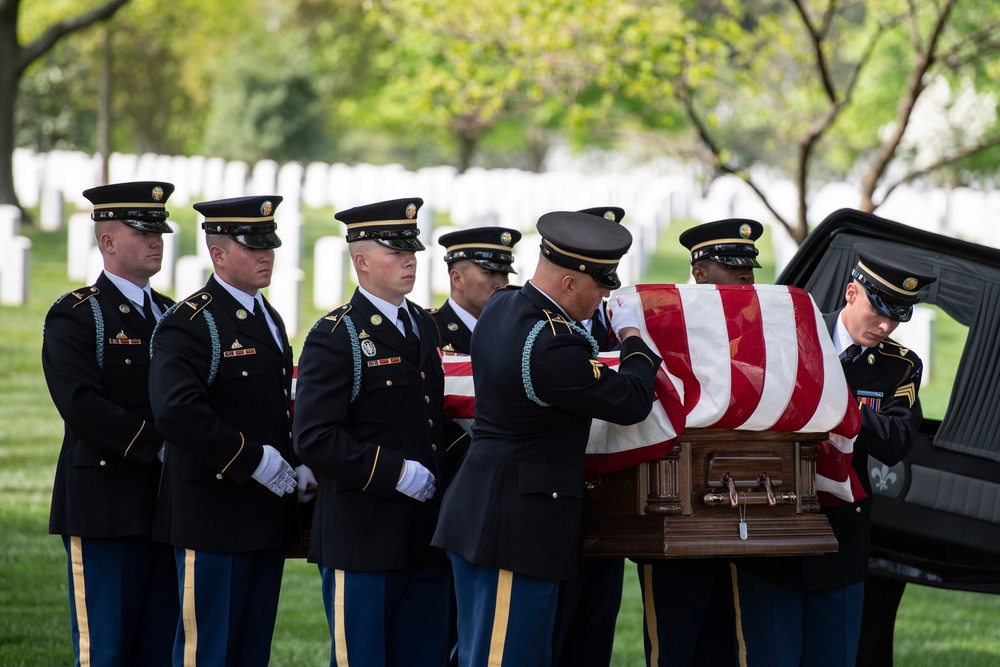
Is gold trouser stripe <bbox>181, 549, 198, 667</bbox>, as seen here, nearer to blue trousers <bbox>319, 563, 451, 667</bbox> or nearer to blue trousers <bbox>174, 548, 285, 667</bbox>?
blue trousers <bbox>174, 548, 285, 667</bbox>

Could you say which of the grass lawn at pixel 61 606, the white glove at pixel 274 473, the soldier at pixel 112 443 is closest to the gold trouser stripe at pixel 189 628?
the soldier at pixel 112 443

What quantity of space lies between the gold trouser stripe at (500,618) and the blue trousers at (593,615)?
0.79m

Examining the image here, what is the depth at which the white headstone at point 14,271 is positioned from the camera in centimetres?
1405

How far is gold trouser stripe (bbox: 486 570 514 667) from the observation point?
368 centimetres

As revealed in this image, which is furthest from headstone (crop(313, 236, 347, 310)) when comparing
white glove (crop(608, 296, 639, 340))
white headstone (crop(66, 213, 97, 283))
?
white glove (crop(608, 296, 639, 340))

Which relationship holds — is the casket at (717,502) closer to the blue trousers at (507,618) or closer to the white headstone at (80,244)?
the blue trousers at (507,618)

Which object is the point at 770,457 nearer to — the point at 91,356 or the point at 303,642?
the point at 91,356

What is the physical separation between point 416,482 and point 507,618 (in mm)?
560

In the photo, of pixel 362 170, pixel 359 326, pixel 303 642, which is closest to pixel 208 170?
pixel 362 170

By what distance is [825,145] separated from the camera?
25.6 meters

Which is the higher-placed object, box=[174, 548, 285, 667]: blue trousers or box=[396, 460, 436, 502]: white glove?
box=[396, 460, 436, 502]: white glove

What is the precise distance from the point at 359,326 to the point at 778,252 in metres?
14.1

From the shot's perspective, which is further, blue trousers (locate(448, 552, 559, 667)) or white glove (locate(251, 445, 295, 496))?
white glove (locate(251, 445, 295, 496))

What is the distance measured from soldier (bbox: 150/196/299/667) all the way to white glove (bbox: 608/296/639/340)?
1132 millimetres
